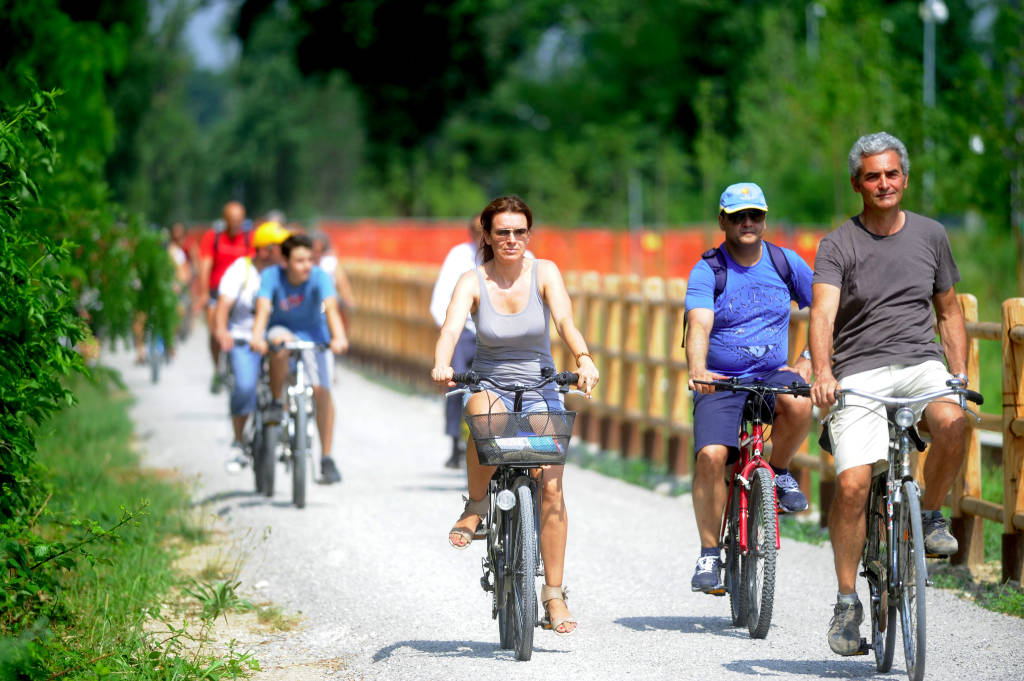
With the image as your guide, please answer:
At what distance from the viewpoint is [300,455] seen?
11086mm

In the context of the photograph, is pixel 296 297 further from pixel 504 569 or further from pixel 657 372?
pixel 504 569

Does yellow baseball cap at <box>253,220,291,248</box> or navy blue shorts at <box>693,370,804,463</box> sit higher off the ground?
yellow baseball cap at <box>253,220,291,248</box>

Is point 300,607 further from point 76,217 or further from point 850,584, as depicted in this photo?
point 76,217

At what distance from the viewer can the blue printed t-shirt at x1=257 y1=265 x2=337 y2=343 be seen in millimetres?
11406

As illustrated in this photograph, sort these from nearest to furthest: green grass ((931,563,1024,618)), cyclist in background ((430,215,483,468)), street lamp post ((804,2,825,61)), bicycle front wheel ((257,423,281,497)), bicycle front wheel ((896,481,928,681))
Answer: bicycle front wheel ((896,481,928,681))
green grass ((931,563,1024,618))
bicycle front wheel ((257,423,281,497))
cyclist in background ((430,215,483,468))
street lamp post ((804,2,825,61))

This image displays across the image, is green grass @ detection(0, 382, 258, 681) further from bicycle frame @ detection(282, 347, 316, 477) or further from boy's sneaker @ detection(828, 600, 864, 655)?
boy's sneaker @ detection(828, 600, 864, 655)

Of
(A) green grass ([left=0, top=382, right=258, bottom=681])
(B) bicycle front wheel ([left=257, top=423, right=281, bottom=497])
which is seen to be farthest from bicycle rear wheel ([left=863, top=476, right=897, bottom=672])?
(B) bicycle front wheel ([left=257, top=423, right=281, bottom=497])

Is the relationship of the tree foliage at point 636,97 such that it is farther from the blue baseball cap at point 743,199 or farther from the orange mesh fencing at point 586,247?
the blue baseball cap at point 743,199

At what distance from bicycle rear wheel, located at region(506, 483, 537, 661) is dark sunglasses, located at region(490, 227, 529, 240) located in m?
1.00

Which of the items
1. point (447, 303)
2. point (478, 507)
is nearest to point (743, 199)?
point (478, 507)

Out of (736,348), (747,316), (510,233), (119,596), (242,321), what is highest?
(510,233)

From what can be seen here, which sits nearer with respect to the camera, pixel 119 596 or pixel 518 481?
pixel 518 481

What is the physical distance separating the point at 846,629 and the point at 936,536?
0.48 metres

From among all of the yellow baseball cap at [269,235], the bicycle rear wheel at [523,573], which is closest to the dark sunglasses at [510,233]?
the bicycle rear wheel at [523,573]
